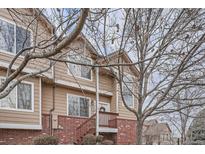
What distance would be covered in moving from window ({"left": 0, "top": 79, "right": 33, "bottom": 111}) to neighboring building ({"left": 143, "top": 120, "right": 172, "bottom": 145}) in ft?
3.41

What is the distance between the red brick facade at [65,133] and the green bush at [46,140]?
1.7 inches

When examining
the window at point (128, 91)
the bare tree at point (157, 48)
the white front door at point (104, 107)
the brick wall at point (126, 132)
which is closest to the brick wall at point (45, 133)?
the white front door at point (104, 107)

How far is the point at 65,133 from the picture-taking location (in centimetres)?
265

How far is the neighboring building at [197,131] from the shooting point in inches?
89.9

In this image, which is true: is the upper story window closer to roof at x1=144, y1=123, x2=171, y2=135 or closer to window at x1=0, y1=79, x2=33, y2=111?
window at x1=0, y1=79, x2=33, y2=111

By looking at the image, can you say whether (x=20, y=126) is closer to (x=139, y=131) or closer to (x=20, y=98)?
(x=20, y=98)

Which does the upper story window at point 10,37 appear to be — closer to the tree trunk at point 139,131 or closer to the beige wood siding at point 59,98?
the beige wood siding at point 59,98

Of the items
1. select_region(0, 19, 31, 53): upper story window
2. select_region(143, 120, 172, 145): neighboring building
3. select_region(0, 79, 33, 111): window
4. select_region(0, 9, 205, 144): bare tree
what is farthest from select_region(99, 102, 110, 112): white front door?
select_region(0, 19, 31, 53): upper story window

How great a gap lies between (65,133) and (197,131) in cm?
111

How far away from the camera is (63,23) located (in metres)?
1.89

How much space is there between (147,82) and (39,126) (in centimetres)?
100
